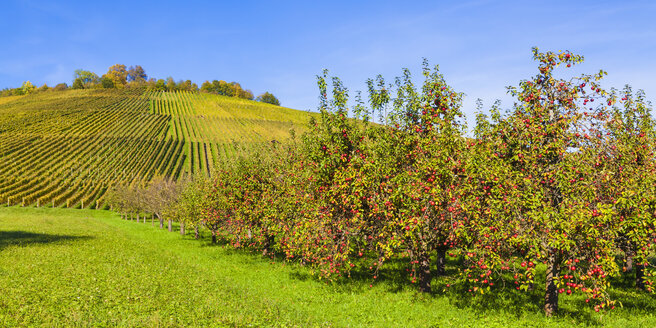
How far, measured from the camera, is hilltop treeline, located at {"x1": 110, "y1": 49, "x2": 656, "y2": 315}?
41.8ft

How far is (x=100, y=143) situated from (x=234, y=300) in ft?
385

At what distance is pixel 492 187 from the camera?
48.1 feet

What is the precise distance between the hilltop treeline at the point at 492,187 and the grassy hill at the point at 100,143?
31.0 m

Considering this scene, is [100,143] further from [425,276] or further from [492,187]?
[492,187]

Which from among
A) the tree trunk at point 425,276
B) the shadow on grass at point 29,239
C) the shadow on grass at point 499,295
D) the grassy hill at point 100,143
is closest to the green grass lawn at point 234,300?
the shadow on grass at point 499,295

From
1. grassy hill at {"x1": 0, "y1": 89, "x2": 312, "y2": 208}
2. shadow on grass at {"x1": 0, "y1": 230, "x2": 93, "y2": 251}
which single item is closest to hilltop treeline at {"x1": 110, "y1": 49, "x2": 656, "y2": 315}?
shadow on grass at {"x1": 0, "y1": 230, "x2": 93, "y2": 251}

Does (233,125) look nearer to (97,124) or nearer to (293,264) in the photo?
(97,124)

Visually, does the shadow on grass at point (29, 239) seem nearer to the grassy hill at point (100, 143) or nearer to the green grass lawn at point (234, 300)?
the green grass lawn at point (234, 300)

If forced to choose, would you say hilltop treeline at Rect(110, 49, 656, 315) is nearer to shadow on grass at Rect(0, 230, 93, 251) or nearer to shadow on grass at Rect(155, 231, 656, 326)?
shadow on grass at Rect(155, 231, 656, 326)

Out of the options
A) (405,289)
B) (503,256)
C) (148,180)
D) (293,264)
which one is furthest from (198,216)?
(148,180)

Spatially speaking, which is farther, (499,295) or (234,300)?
(499,295)

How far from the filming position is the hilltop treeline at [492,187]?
12.7m

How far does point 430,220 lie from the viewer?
1673 cm

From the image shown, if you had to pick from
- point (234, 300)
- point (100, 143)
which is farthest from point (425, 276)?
point (100, 143)
